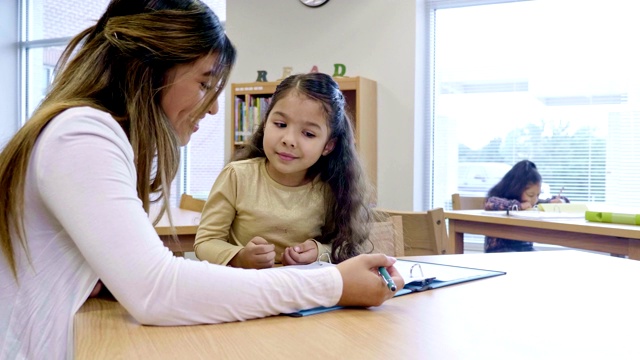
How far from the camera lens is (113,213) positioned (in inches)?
33.4

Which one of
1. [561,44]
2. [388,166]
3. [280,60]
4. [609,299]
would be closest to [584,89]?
[561,44]

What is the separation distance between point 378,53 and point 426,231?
8.88 feet

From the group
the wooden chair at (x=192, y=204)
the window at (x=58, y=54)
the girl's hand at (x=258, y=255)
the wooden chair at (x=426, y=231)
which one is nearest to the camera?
the girl's hand at (x=258, y=255)

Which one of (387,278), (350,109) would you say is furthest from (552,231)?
(387,278)

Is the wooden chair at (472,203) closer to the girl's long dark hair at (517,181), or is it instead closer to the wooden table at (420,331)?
the girl's long dark hair at (517,181)

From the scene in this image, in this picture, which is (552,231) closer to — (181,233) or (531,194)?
(531,194)

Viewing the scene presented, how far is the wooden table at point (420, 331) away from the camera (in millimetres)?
757

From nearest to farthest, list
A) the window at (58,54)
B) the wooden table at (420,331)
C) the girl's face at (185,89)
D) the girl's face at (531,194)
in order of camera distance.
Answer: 1. the wooden table at (420,331)
2. the girl's face at (185,89)
3. the girl's face at (531,194)
4. the window at (58,54)

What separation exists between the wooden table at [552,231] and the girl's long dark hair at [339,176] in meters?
0.85

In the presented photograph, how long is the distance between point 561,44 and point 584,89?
0.37m

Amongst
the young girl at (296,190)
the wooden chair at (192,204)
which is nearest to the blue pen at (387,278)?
the young girl at (296,190)

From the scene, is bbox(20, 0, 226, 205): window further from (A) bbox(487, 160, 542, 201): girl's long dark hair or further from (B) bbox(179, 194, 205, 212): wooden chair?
(A) bbox(487, 160, 542, 201): girl's long dark hair

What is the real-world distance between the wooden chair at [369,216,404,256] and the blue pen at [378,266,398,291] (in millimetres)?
827

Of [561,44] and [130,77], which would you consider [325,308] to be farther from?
[561,44]
